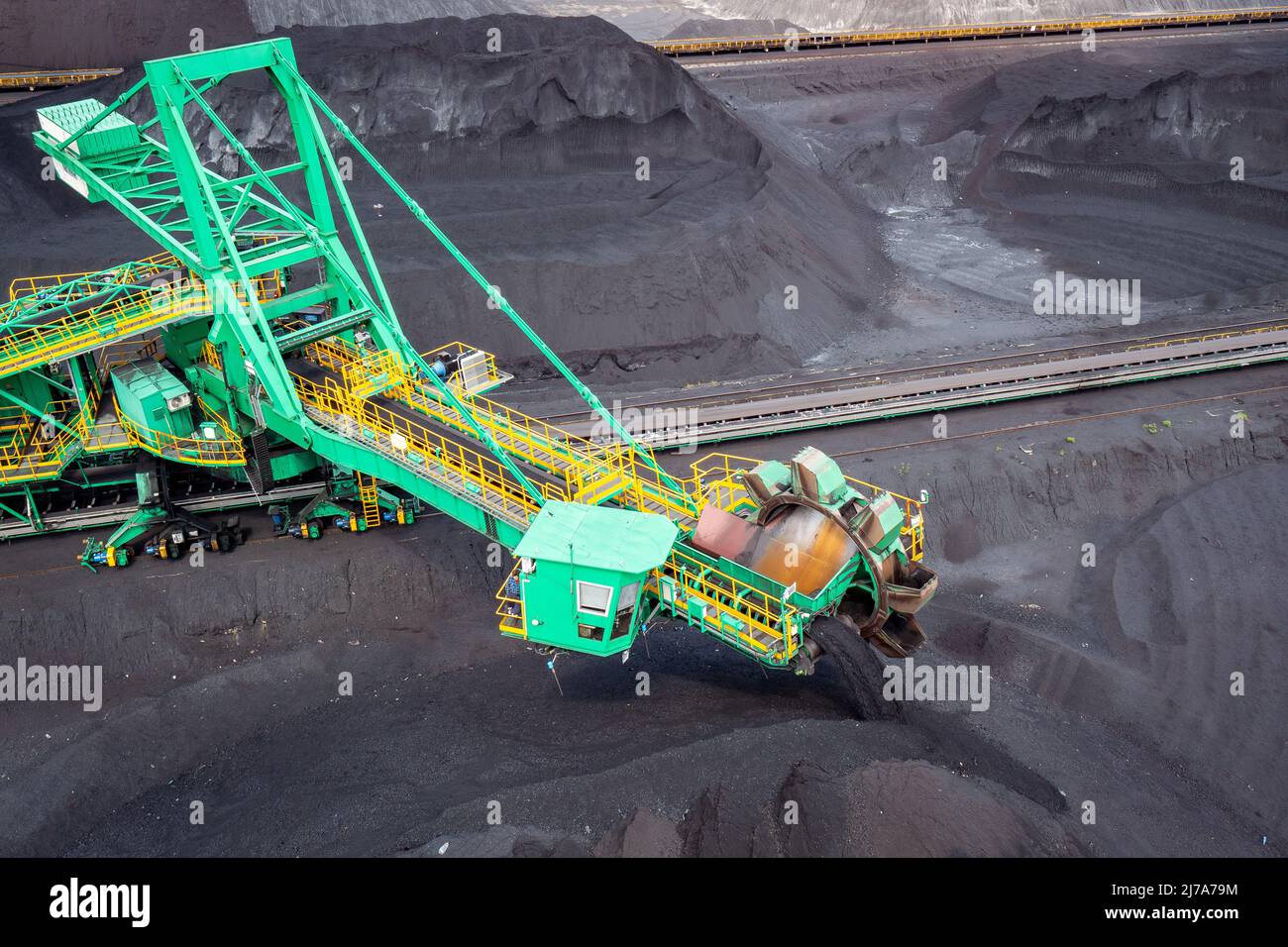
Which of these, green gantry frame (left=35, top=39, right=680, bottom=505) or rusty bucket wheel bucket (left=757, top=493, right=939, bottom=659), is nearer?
rusty bucket wheel bucket (left=757, top=493, right=939, bottom=659)

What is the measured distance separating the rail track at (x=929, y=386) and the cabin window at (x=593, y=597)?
340 inches

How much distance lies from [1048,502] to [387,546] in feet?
43.1

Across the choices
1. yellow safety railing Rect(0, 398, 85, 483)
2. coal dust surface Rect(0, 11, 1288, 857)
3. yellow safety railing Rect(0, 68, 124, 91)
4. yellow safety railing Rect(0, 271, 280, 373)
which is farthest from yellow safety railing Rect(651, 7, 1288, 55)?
yellow safety railing Rect(0, 398, 85, 483)

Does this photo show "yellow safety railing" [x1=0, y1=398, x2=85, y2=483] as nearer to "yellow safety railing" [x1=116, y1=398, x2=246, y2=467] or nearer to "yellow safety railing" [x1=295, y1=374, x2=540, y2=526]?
"yellow safety railing" [x1=116, y1=398, x2=246, y2=467]

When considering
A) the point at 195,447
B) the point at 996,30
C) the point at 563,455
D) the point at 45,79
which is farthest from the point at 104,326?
the point at 996,30

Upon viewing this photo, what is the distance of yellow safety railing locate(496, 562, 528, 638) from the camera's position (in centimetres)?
1538

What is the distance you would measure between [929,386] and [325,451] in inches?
548

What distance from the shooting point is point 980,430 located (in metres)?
24.6

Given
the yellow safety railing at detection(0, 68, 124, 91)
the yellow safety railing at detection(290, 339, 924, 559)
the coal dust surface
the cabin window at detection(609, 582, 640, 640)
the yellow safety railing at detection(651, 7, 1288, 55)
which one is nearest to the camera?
the cabin window at detection(609, 582, 640, 640)

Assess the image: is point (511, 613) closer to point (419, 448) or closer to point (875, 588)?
point (419, 448)

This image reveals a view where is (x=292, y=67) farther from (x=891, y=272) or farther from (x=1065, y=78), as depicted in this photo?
(x=1065, y=78)

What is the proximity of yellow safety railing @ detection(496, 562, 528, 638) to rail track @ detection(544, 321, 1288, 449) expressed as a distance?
4693 mm

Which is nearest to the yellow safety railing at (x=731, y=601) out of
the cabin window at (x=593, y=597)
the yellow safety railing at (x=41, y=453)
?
the cabin window at (x=593, y=597)

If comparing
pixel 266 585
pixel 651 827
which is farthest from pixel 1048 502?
pixel 266 585
